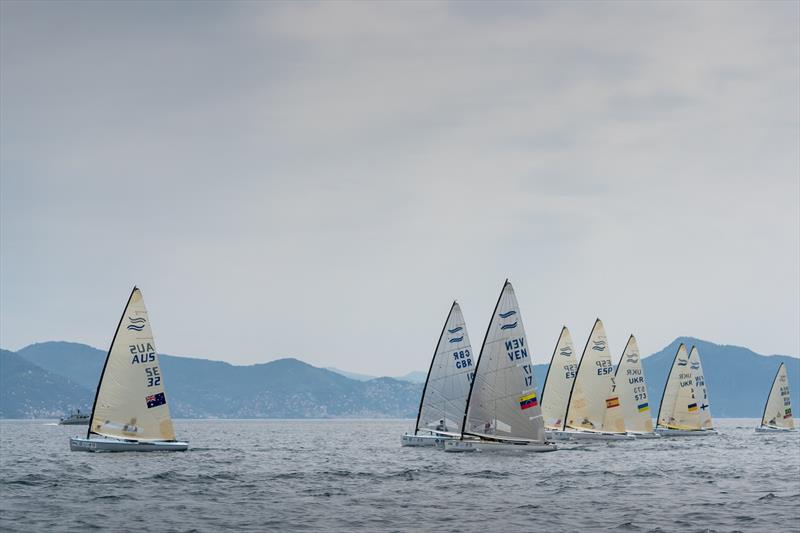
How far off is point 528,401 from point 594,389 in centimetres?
3487

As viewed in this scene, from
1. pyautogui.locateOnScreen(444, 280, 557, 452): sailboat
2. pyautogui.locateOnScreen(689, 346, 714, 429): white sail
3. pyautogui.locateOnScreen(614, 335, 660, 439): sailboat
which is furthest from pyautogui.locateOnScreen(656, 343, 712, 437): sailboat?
pyautogui.locateOnScreen(444, 280, 557, 452): sailboat

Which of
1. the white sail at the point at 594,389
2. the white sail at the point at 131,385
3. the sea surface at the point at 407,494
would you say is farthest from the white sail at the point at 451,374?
the white sail at the point at 131,385

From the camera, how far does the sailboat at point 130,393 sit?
7312cm

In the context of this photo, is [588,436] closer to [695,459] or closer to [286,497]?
[695,459]

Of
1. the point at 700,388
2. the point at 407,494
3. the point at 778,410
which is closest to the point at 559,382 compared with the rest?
the point at 700,388

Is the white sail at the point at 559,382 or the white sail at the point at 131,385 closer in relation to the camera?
the white sail at the point at 131,385

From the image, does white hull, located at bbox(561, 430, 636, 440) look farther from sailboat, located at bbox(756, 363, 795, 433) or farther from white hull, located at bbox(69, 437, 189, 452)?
sailboat, located at bbox(756, 363, 795, 433)

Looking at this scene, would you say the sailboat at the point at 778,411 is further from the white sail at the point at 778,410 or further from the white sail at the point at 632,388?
the white sail at the point at 632,388

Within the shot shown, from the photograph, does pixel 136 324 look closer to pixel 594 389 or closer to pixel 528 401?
pixel 528 401

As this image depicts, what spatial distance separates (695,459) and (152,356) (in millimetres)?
43144

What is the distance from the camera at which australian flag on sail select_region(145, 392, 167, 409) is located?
244 ft

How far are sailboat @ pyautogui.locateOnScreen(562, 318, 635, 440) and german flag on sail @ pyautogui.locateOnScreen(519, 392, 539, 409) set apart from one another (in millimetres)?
33059

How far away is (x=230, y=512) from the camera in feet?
150

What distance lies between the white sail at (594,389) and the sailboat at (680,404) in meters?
18.9
